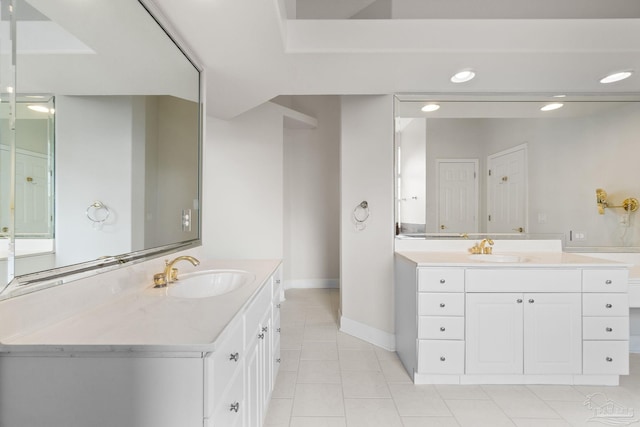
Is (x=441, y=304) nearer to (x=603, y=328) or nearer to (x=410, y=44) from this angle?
(x=603, y=328)

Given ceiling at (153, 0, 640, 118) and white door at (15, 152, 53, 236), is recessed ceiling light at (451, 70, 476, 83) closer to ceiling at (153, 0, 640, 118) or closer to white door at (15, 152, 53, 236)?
ceiling at (153, 0, 640, 118)

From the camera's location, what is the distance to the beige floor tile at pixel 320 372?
1959 millimetres

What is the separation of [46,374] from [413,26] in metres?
2.38

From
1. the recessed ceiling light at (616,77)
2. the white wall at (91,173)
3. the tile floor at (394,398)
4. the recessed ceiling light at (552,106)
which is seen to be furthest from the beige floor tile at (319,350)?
the recessed ceiling light at (616,77)

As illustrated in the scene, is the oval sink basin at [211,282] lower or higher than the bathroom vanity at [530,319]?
higher

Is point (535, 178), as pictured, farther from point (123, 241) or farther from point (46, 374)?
point (46, 374)

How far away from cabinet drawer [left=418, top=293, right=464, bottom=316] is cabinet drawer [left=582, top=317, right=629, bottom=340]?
0.87 meters

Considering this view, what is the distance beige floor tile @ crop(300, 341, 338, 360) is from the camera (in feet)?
7.47

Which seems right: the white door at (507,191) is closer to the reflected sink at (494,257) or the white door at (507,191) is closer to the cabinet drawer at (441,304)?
the reflected sink at (494,257)

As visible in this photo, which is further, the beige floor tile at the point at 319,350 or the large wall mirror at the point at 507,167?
the large wall mirror at the point at 507,167

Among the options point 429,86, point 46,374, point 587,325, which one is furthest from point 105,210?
point 587,325

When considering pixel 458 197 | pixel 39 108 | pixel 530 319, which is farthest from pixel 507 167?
pixel 39 108

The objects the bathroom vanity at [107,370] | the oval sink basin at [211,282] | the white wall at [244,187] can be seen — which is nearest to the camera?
the bathroom vanity at [107,370]

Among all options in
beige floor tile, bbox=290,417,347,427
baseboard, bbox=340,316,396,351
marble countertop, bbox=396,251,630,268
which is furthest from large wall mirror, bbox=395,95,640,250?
beige floor tile, bbox=290,417,347,427
